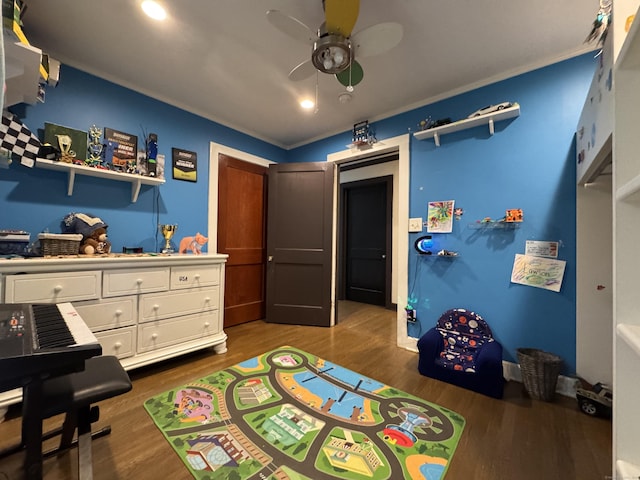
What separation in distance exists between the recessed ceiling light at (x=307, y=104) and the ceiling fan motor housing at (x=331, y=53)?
106 cm

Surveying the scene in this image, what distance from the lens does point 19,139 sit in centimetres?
173

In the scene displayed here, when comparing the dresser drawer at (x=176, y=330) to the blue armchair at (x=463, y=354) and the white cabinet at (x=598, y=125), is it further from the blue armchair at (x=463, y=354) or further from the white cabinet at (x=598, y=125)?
the white cabinet at (x=598, y=125)

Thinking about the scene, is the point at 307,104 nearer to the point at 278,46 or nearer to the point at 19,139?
the point at 278,46

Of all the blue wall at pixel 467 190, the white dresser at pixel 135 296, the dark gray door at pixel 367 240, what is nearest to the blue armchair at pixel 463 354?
the blue wall at pixel 467 190

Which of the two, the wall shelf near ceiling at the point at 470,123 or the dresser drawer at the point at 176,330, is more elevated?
the wall shelf near ceiling at the point at 470,123

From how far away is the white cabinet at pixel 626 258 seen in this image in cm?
68

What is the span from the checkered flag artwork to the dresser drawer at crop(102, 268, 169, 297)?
96 centimetres

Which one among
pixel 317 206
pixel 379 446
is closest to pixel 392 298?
pixel 317 206

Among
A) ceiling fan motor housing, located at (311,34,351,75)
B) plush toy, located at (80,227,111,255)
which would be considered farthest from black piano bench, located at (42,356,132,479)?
ceiling fan motor housing, located at (311,34,351,75)

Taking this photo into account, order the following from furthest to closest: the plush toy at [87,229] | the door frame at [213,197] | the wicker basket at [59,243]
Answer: the door frame at [213,197], the plush toy at [87,229], the wicker basket at [59,243]

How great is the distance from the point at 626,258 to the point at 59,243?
9.43 ft

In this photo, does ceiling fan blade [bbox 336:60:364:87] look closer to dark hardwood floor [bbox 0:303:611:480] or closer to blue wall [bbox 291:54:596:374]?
blue wall [bbox 291:54:596:374]

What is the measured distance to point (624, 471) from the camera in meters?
0.65

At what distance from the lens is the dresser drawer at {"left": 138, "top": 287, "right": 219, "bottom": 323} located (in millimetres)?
1964
